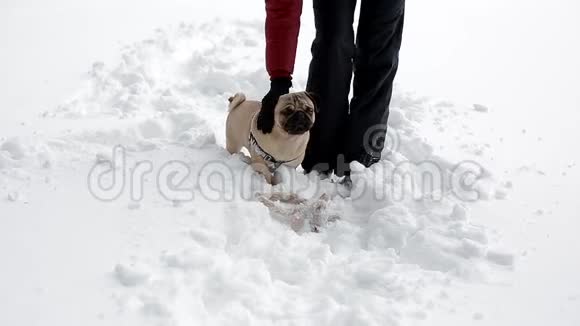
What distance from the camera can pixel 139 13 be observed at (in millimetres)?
4250

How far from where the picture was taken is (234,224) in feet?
6.03

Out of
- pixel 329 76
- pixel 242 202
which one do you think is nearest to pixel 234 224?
pixel 242 202

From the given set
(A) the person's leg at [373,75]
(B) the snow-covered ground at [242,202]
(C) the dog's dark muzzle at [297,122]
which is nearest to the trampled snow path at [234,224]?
(B) the snow-covered ground at [242,202]

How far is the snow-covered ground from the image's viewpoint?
1466 millimetres

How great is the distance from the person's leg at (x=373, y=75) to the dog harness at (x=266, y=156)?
0.37 m

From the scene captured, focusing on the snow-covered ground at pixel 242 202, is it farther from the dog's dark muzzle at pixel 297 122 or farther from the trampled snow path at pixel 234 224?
the dog's dark muzzle at pixel 297 122

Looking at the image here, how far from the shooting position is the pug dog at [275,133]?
2.10 m

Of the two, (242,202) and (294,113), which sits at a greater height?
(294,113)

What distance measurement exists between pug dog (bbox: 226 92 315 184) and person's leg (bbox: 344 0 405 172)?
0.26m

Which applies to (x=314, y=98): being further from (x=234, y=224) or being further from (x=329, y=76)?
(x=234, y=224)

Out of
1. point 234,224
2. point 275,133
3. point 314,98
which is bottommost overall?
point 234,224

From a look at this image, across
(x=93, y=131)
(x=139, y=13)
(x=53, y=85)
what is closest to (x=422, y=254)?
(x=93, y=131)

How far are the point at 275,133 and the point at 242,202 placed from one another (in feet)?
1.07

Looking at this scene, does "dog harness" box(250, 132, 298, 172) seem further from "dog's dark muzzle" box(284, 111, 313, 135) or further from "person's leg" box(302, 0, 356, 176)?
"person's leg" box(302, 0, 356, 176)
